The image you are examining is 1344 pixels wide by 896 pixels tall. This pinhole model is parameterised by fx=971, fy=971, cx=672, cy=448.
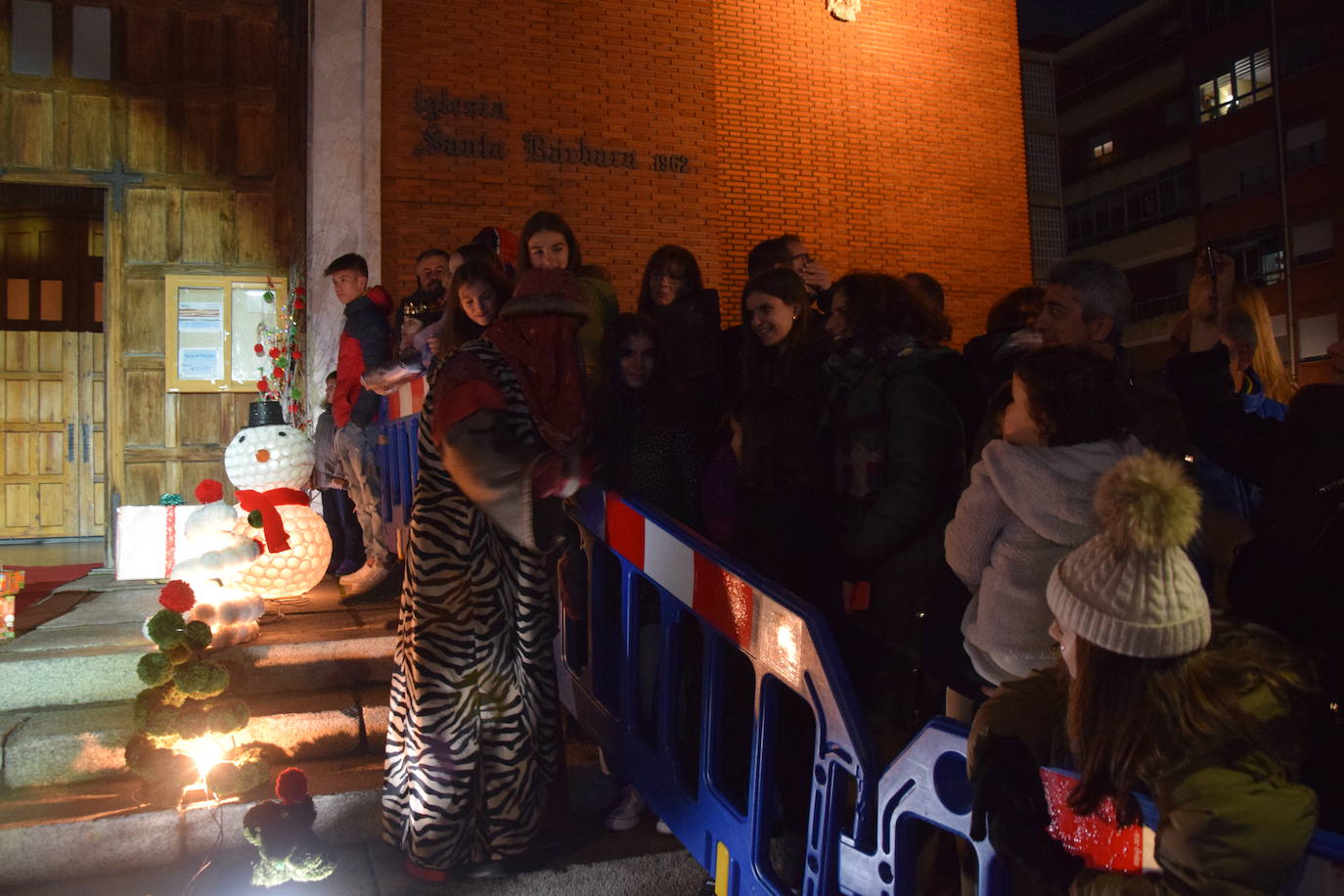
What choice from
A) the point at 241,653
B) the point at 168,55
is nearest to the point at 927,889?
the point at 241,653

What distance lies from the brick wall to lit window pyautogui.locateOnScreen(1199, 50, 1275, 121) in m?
26.5

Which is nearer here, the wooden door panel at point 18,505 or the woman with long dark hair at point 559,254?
the woman with long dark hair at point 559,254

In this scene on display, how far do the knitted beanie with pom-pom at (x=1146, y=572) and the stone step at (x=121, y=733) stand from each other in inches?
118

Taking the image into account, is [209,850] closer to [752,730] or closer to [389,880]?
[389,880]

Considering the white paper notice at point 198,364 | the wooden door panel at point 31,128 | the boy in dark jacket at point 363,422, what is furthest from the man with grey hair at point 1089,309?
the wooden door panel at point 31,128

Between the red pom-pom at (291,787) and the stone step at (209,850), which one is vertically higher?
the red pom-pom at (291,787)

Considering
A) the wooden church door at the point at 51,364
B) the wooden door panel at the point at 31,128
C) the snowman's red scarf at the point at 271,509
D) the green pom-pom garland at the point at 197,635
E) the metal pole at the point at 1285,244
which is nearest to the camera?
the green pom-pom garland at the point at 197,635

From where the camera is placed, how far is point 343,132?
901 cm

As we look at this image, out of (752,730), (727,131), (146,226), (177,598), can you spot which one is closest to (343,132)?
(146,226)

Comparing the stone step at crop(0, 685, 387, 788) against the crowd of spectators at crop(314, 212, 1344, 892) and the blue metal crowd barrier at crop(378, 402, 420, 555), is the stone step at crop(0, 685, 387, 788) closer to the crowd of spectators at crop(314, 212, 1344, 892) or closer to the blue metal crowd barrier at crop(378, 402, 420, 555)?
the crowd of spectators at crop(314, 212, 1344, 892)

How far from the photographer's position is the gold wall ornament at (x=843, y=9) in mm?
11922

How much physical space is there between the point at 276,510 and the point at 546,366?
2.30 m

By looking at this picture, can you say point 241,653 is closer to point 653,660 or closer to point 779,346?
point 653,660

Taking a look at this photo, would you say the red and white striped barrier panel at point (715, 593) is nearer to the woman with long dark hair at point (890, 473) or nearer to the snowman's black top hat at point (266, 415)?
the woman with long dark hair at point (890, 473)
